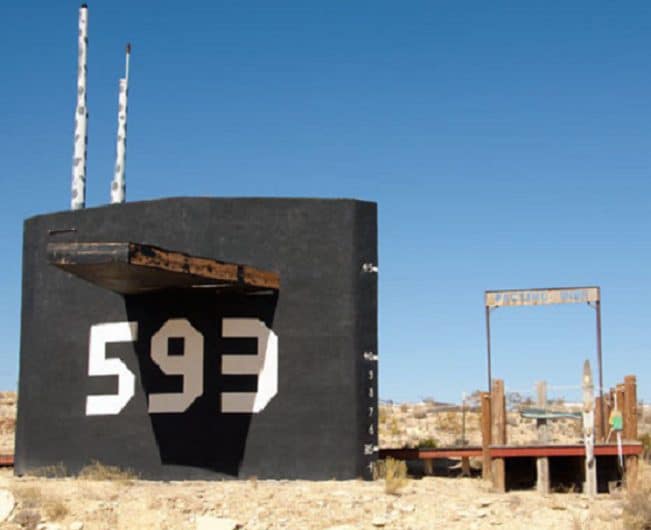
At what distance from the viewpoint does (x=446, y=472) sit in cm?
2209

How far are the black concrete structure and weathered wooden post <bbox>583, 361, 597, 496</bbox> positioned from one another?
3.92m

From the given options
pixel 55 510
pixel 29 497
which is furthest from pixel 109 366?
pixel 55 510

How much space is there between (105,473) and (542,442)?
8.71m

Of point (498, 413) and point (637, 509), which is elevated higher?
point (498, 413)

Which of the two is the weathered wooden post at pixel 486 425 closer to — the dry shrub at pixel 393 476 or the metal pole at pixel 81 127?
the dry shrub at pixel 393 476

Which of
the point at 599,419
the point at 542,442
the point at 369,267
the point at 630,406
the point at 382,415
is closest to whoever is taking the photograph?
the point at 369,267

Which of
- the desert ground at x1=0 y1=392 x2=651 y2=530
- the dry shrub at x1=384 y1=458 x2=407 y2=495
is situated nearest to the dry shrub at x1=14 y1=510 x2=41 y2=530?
the desert ground at x1=0 y1=392 x2=651 y2=530

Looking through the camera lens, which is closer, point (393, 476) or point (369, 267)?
point (393, 476)

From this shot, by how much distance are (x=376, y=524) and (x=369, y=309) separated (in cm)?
450

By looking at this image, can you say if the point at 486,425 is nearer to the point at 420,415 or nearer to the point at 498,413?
the point at 498,413

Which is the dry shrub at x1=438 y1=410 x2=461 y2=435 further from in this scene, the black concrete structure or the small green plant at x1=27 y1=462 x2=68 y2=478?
the small green plant at x1=27 y1=462 x2=68 y2=478

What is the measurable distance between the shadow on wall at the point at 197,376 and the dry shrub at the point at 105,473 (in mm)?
729

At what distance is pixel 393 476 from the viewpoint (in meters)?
18.8

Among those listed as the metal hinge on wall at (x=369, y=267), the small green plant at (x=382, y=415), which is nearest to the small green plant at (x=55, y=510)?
the metal hinge on wall at (x=369, y=267)
